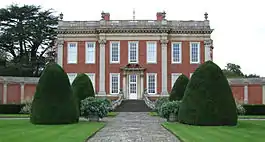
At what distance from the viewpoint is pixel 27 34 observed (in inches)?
2010

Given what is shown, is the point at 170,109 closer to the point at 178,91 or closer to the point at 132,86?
the point at 178,91

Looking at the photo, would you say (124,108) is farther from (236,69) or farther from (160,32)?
(236,69)

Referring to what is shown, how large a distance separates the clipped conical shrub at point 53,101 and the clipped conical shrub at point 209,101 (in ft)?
16.9

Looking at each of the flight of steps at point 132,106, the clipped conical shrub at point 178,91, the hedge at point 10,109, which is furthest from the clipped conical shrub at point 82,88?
the flight of steps at point 132,106

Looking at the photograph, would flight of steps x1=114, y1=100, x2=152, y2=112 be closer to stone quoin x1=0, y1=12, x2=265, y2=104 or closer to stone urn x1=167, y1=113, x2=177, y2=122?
stone quoin x1=0, y1=12, x2=265, y2=104

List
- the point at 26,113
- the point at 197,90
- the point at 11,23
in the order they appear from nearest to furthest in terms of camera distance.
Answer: the point at 197,90
the point at 26,113
the point at 11,23

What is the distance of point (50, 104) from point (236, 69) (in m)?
67.5

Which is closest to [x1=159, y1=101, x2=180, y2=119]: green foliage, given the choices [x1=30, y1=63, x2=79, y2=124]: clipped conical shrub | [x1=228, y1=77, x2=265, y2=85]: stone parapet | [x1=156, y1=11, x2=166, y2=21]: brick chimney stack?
[x1=30, y1=63, x2=79, y2=124]: clipped conical shrub

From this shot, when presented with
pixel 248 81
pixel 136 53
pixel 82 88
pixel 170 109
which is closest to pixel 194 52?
Answer: pixel 136 53

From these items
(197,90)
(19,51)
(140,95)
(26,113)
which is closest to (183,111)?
(197,90)

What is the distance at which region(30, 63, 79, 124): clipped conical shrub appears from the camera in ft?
63.5

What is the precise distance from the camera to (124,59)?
4662 cm

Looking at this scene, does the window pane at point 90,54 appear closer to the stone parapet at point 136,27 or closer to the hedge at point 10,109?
the stone parapet at point 136,27

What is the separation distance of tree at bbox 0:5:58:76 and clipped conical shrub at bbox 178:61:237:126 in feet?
112
